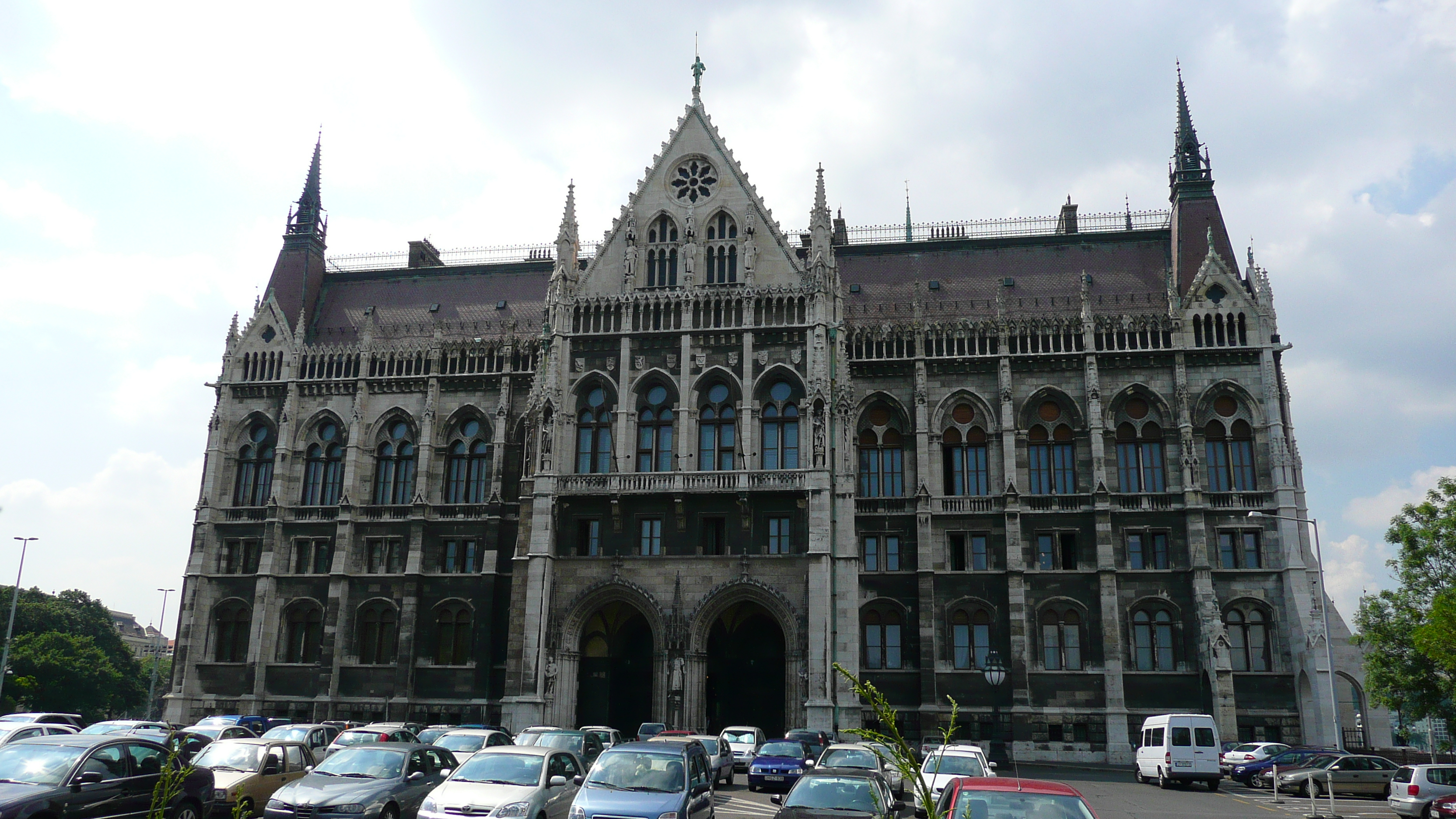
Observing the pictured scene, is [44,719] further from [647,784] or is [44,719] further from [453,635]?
[647,784]

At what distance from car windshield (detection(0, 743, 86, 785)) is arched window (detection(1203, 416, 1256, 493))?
43638 mm

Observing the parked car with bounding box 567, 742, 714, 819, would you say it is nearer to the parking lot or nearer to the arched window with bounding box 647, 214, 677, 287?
the parking lot

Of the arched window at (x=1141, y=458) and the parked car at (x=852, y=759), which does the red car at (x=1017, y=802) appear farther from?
the arched window at (x=1141, y=458)

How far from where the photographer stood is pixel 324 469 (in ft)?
174

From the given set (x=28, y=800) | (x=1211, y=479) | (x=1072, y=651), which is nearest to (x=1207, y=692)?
(x=1072, y=651)

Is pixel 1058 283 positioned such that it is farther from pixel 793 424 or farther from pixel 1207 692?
pixel 1207 692

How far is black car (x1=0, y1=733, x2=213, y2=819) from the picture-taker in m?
15.6

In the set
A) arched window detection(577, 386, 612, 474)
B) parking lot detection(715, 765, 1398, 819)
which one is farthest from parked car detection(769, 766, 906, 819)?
arched window detection(577, 386, 612, 474)

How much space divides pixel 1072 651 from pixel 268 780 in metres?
34.3

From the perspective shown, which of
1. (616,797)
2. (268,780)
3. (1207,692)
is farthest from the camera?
(1207,692)

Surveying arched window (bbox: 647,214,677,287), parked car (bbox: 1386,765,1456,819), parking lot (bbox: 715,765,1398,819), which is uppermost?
arched window (bbox: 647,214,677,287)

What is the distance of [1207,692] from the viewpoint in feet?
142

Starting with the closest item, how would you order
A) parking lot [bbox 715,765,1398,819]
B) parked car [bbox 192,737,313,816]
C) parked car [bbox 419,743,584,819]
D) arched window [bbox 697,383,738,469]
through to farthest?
parked car [bbox 419,743,584,819], parked car [bbox 192,737,313,816], parking lot [bbox 715,765,1398,819], arched window [bbox 697,383,738,469]

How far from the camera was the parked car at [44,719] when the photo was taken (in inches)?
1188
